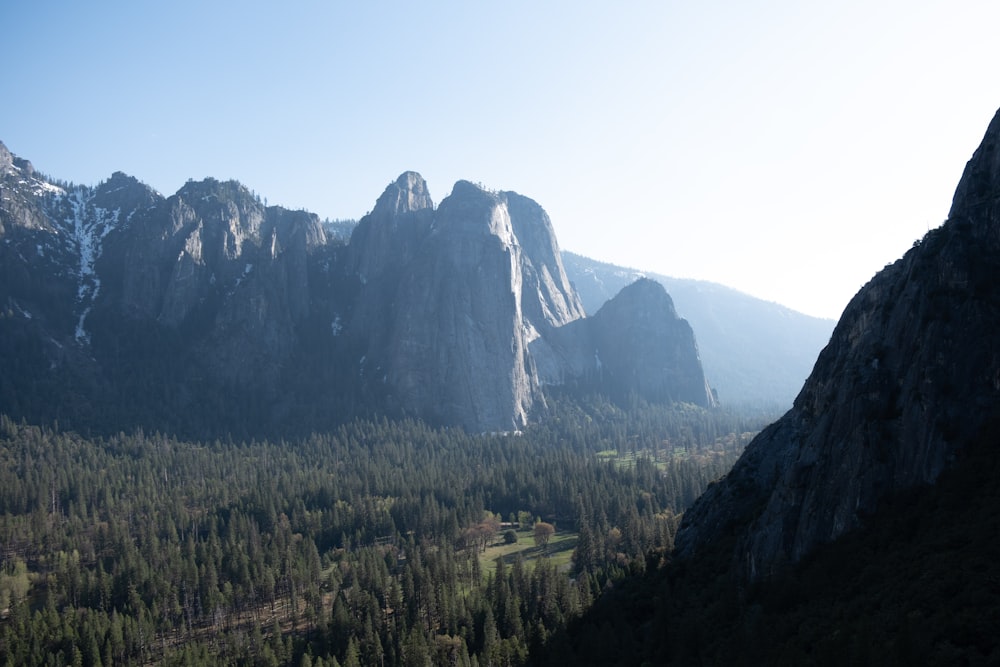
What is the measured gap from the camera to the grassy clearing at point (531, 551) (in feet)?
382

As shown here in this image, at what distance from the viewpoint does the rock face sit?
4634 cm

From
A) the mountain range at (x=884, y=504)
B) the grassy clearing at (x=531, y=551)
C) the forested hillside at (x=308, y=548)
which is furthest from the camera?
the grassy clearing at (x=531, y=551)

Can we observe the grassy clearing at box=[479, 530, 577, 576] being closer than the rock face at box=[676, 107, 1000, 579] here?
No

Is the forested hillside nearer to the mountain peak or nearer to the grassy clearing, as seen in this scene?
the grassy clearing

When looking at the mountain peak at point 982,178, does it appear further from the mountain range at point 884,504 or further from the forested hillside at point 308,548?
the forested hillside at point 308,548

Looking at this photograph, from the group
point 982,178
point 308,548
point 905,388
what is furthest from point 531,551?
point 982,178

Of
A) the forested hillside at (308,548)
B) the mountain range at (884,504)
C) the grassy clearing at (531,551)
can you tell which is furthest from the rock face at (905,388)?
the grassy clearing at (531,551)

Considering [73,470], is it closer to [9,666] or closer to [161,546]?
[161,546]

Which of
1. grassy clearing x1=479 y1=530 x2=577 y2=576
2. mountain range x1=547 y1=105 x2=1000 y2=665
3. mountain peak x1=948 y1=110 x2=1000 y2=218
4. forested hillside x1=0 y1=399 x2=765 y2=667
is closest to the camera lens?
mountain range x1=547 y1=105 x2=1000 y2=665

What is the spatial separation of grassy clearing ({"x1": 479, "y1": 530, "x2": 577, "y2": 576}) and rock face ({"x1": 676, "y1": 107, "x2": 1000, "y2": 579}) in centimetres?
6295

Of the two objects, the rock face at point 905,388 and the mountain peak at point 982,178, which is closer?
the rock face at point 905,388

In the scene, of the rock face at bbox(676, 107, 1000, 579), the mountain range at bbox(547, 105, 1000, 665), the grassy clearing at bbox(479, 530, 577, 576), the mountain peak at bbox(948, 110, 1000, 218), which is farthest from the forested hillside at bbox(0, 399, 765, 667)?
the mountain peak at bbox(948, 110, 1000, 218)

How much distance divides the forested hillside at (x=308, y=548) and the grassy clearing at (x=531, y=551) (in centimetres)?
57

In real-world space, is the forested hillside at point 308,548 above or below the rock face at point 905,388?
below
